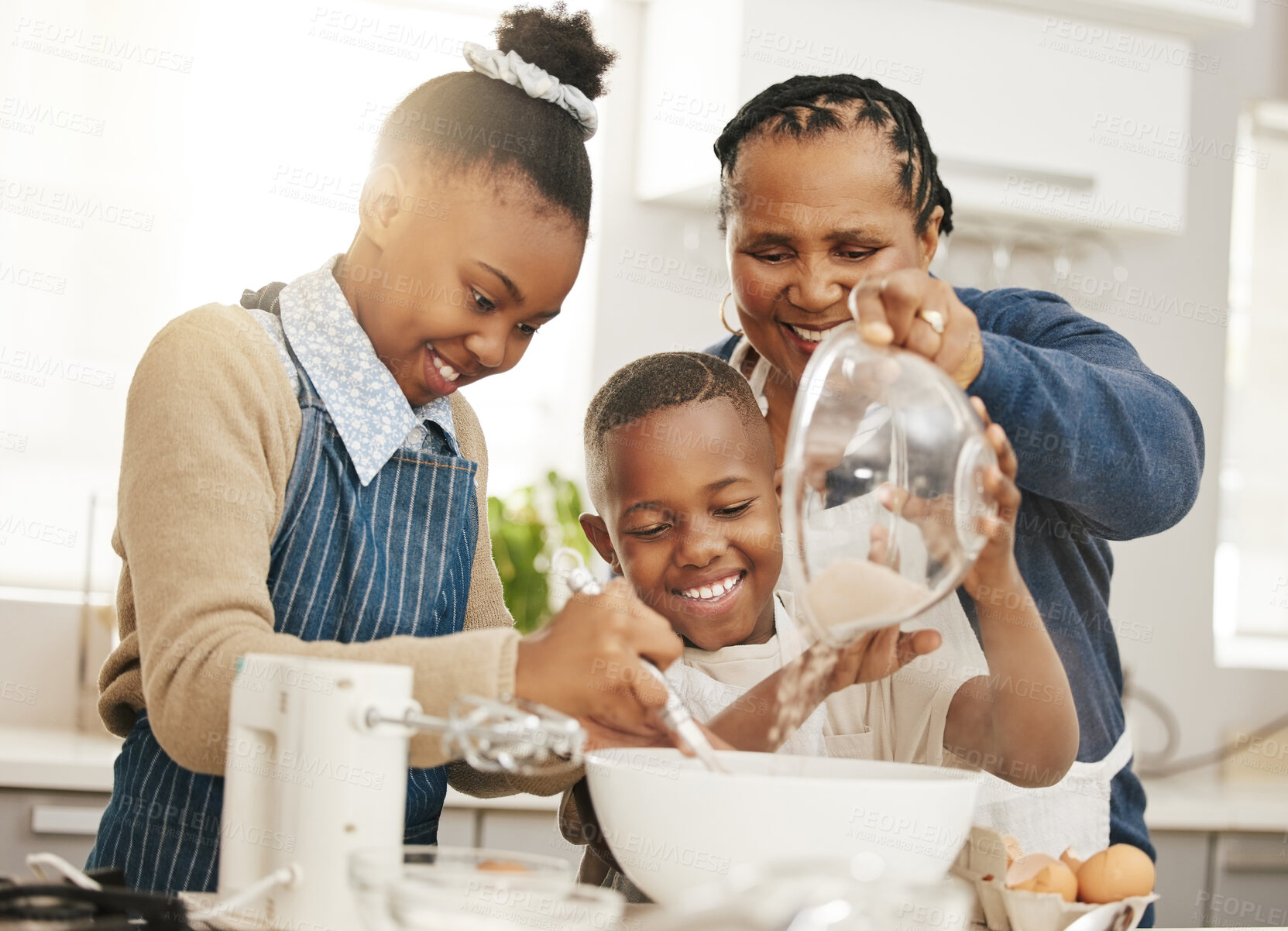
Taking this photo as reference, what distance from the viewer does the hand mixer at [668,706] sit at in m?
0.71

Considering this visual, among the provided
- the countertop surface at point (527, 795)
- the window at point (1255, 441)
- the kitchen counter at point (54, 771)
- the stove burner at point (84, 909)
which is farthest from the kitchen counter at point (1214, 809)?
the stove burner at point (84, 909)

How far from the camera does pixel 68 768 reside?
1.66 metres

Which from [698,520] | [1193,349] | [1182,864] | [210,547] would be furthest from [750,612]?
[1193,349]

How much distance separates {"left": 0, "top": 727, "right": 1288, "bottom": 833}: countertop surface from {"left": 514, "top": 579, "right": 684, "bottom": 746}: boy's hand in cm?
74

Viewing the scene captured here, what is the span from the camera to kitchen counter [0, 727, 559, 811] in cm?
166

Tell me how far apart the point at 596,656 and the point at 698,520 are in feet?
1.59

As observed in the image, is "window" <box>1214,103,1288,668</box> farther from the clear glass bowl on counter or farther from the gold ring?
the clear glass bowl on counter

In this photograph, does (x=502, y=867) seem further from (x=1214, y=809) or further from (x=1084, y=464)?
(x=1214, y=809)

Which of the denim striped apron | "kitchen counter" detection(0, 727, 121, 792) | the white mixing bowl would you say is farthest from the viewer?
"kitchen counter" detection(0, 727, 121, 792)

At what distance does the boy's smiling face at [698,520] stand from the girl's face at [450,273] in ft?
0.81

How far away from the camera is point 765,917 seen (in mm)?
385

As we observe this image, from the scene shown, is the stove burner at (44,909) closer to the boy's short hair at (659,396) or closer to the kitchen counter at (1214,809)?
the boy's short hair at (659,396)

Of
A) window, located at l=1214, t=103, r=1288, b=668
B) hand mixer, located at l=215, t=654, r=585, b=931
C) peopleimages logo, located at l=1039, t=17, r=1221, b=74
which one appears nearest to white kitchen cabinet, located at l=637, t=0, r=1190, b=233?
peopleimages logo, located at l=1039, t=17, r=1221, b=74

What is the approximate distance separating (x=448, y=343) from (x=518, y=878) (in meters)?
0.50
